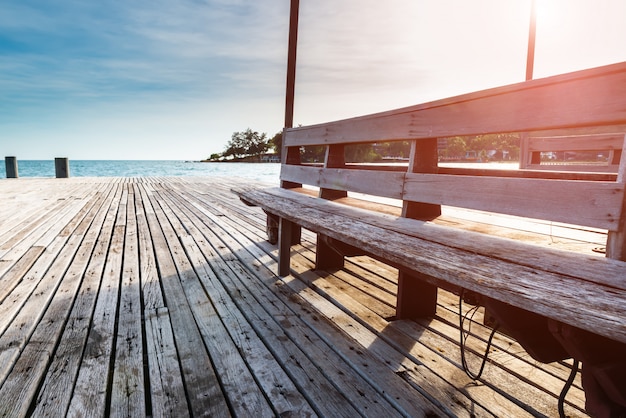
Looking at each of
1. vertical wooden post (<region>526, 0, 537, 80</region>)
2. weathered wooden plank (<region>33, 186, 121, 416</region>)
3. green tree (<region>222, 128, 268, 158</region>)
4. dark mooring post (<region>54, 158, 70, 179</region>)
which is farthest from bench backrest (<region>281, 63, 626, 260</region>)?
green tree (<region>222, 128, 268, 158</region>)

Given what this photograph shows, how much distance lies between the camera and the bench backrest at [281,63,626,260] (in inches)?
45.8

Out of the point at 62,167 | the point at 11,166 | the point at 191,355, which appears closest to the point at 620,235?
the point at 191,355

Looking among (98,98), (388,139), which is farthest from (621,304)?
(98,98)

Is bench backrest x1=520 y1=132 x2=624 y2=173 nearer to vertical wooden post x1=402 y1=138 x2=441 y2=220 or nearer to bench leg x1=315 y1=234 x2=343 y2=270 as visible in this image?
vertical wooden post x1=402 y1=138 x2=441 y2=220

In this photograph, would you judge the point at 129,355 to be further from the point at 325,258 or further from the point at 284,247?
the point at 325,258

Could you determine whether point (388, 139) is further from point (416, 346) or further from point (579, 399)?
point (579, 399)

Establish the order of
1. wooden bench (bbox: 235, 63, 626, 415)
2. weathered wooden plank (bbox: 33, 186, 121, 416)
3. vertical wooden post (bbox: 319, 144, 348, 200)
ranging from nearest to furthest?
1. wooden bench (bbox: 235, 63, 626, 415)
2. weathered wooden plank (bbox: 33, 186, 121, 416)
3. vertical wooden post (bbox: 319, 144, 348, 200)

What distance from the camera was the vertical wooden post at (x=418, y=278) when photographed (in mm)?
2041

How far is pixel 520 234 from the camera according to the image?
179cm

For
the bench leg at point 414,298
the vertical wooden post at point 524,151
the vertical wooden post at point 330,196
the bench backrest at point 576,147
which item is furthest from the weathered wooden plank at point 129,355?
the vertical wooden post at point 524,151

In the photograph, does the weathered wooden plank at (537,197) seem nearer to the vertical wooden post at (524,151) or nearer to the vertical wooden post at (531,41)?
the vertical wooden post at (524,151)

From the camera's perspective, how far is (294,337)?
6.99 ft

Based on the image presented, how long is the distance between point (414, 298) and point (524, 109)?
4.42 ft

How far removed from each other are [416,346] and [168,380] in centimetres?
126
